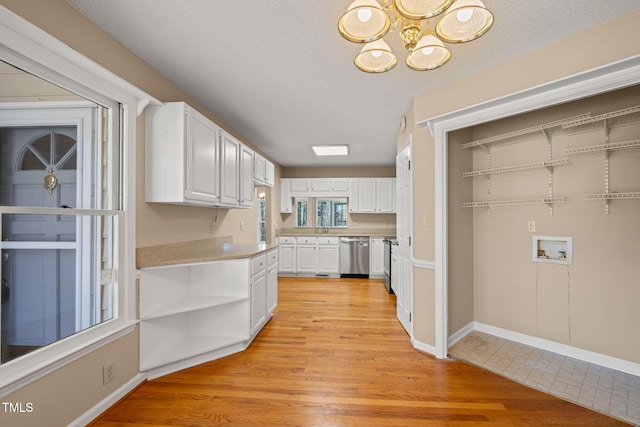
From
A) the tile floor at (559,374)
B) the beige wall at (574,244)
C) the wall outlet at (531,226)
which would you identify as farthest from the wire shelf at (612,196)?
the tile floor at (559,374)

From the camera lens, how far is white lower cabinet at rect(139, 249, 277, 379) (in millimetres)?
2318

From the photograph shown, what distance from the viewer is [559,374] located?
2336 mm

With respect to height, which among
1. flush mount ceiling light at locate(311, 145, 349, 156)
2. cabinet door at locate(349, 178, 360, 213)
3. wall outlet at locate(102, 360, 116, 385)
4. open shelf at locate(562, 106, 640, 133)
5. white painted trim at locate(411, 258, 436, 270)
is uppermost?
flush mount ceiling light at locate(311, 145, 349, 156)

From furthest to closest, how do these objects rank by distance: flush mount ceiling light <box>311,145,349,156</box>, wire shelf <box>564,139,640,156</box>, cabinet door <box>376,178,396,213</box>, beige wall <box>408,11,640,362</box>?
1. cabinet door <box>376,178,396,213</box>
2. flush mount ceiling light <box>311,145,349,156</box>
3. wire shelf <box>564,139,640,156</box>
4. beige wall <box>408,11,640,362</box>

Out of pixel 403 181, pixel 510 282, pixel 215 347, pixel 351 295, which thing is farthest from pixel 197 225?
pixel 510 282

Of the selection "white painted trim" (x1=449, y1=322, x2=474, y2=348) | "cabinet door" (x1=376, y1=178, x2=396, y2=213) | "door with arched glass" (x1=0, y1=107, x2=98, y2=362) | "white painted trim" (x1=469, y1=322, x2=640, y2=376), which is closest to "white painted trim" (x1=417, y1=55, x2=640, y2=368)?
"white painted trim" (x1=449, y1=322, x2=474, y2=348)

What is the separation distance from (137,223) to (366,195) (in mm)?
4960

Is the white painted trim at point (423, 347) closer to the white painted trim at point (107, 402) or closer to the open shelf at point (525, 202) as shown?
the open shelf at point (525, 202)

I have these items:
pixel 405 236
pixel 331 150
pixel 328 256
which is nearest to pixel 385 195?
pixel 328 256

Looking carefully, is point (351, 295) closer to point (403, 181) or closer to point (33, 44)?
point (403, 181)

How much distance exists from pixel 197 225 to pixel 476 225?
3.11m

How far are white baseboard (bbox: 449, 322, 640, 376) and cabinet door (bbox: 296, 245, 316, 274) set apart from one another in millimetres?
3528

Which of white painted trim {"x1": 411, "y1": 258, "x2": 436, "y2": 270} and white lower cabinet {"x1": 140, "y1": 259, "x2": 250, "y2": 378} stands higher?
white painted trim {"x1": 411, "y1": 258, "x2": 436, "y2": 270}

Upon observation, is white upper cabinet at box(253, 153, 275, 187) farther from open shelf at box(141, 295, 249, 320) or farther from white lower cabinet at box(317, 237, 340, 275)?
white lower cabinet at box(317, 237, 340, 275)
